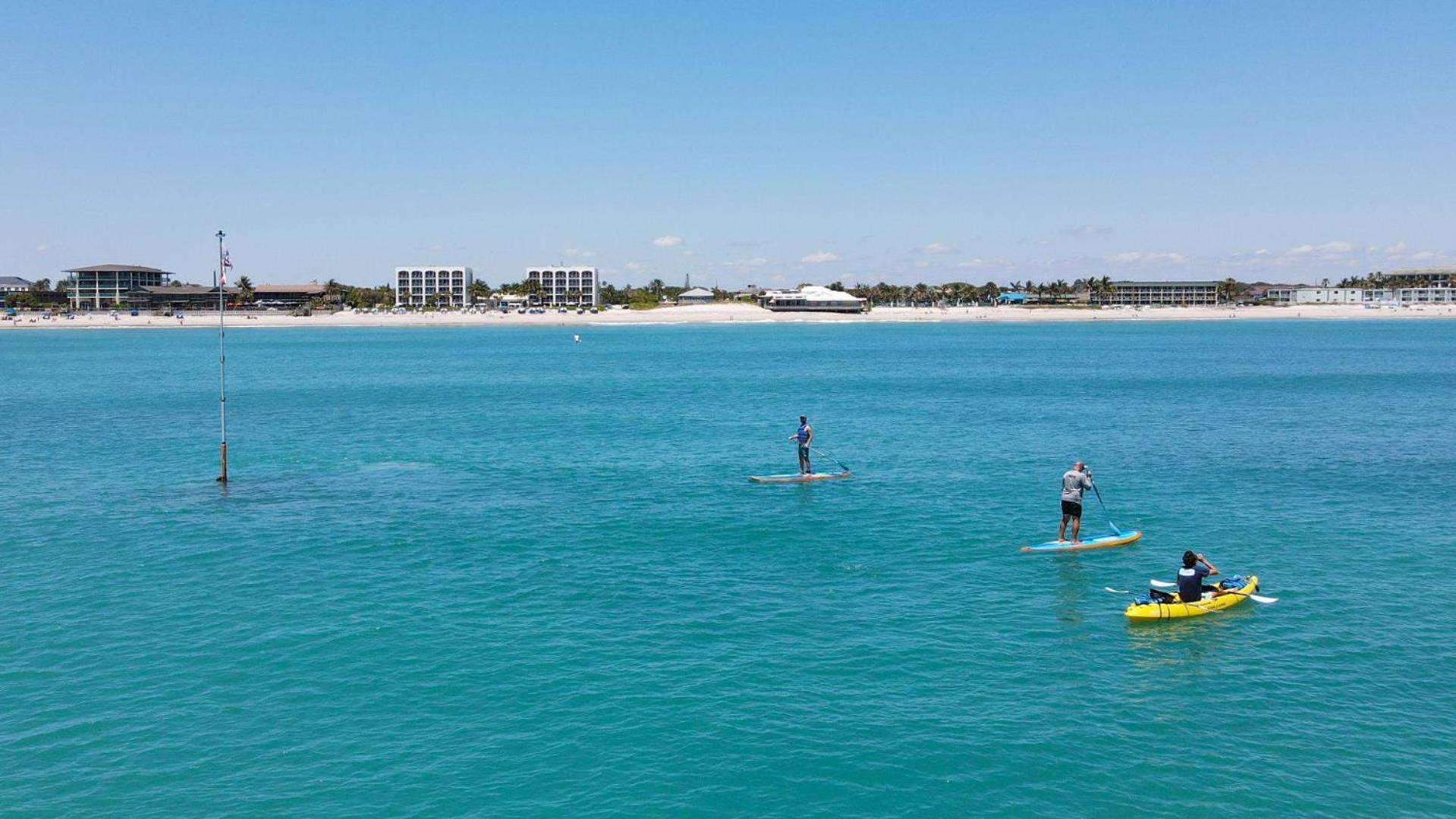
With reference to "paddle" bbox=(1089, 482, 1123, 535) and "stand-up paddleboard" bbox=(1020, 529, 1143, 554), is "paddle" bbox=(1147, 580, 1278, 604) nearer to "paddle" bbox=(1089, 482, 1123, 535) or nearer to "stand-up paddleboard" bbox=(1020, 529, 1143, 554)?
"stand-up paddleboard" bbox=(1020, 529, 1143, 554)

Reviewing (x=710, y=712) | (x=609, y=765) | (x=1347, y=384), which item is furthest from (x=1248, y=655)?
(x=1347, y=384)

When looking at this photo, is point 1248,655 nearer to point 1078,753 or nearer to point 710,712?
point 1078,753

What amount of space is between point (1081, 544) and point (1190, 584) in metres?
7.31

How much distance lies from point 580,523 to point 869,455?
21.9 meters

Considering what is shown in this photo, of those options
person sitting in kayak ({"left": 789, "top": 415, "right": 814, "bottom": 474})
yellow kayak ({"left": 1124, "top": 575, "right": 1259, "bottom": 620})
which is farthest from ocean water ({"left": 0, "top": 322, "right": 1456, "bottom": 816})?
person sitting in kayak ({"left": 789, "top": 415, "right": 814, "bottom": 474})

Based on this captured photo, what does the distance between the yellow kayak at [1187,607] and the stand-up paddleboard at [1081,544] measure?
5925mm

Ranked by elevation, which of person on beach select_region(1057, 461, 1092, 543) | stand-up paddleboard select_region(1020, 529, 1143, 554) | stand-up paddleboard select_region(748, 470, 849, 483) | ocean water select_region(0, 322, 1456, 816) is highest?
person on beach select_region(1057, 461, 1092, 543)

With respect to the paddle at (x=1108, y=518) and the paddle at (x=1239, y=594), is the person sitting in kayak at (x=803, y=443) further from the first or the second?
the paddle at (x=1239, y=594)

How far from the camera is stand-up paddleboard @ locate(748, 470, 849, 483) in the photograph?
158ft

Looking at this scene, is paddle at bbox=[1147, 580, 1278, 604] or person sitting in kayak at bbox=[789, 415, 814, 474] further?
person sitting in kayak at bbox=[789, 415, 814, 474]

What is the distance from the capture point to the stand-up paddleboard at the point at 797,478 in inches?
1901

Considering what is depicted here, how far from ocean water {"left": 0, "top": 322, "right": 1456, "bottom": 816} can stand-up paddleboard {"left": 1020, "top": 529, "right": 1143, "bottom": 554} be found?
653 millimetres

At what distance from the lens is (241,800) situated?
17.9 metres

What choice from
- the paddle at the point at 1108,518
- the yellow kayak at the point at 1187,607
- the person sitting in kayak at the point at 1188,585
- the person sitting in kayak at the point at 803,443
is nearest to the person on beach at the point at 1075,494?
the paddle at the point at 1108,518
